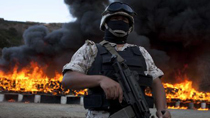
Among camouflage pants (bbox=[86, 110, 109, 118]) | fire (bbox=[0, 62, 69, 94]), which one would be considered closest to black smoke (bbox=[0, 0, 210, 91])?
fire (bbox=[0, 62, 69, 94])

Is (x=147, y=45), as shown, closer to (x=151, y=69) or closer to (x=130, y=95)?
(x=151, y=69)

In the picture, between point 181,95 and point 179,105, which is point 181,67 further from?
point 179,105

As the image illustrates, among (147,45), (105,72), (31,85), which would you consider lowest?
(105,72)

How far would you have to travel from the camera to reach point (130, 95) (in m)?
1.64

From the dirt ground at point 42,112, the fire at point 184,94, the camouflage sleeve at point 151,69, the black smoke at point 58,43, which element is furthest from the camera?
the black smoke at point 58,43

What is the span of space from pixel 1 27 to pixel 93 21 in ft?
115

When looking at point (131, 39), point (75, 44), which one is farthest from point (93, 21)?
point (131, 39)

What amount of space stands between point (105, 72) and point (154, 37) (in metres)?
17.2

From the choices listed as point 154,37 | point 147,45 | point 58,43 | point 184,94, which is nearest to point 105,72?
point 184,94

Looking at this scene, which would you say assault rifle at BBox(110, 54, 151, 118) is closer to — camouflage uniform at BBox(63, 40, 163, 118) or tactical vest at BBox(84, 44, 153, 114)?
tactical vest at BBox(84, 44, 153, 114)

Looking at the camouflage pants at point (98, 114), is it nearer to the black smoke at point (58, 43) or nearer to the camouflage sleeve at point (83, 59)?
the camouflage sleeve at point (83, 59)

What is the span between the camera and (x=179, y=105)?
40.2 feet

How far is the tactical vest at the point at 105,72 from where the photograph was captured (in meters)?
1.76

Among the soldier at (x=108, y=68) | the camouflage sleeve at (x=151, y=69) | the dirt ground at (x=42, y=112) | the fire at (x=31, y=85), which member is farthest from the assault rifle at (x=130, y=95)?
the fire at (x=31, y=85)
